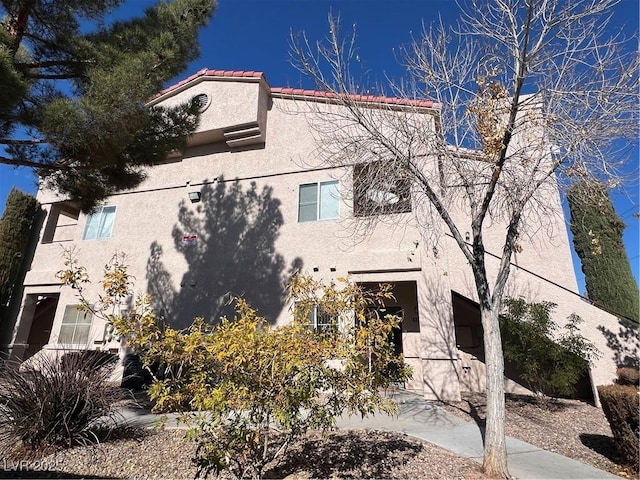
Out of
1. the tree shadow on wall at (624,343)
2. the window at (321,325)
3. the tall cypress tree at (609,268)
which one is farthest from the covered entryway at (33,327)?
the tall cypress tree at (609,268)

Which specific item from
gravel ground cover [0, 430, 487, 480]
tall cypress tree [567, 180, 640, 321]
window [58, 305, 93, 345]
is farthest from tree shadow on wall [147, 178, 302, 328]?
tall cypress tree [567, 180, 640, 321]

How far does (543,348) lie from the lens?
8398 mm

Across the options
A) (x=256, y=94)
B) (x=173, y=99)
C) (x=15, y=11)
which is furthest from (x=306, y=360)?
(x=173, y=99)

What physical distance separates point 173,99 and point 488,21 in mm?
11980

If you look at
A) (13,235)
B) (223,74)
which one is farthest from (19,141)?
(13,235)

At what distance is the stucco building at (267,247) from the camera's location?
9812 mm

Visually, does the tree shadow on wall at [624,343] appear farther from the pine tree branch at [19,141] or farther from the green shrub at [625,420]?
the pine tree branch at [19,141]

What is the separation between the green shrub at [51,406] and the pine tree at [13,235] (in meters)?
10.3

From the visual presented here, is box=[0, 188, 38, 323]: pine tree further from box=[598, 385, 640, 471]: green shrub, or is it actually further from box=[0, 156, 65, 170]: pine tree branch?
box=[598, 385, 640, 471]: green shrub

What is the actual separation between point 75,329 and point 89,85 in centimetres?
1019

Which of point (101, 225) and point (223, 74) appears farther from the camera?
point (101, 225)

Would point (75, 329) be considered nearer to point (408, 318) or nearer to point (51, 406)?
point (51, 406)

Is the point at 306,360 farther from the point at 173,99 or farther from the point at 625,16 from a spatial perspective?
the point at 173,99

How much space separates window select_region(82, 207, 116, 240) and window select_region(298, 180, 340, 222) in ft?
26.0
